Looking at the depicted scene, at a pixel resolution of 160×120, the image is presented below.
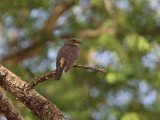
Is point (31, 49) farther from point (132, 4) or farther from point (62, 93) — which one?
point (132, 4)

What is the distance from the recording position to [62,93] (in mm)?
12914

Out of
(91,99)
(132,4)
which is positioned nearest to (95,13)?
(132,4)

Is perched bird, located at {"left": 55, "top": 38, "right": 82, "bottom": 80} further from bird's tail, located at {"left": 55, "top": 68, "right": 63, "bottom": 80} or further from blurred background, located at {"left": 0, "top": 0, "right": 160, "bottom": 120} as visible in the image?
blurred background, located at {"left": 0, "top": 0, "right": 160, "bottom": 120}

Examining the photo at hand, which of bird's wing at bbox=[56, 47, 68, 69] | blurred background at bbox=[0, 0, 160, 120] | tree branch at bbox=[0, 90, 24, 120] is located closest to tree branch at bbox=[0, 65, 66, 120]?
tree branch at bbox=[0, 90, 24, 120]

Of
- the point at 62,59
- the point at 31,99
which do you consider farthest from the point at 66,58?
the point at 31,99

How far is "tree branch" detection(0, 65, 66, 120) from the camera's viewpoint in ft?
15.7

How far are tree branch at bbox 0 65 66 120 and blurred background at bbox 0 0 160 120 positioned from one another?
A: 18.1ft

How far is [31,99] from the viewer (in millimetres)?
4859

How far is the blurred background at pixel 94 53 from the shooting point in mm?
11320

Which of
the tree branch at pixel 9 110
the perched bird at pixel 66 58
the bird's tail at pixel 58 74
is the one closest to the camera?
the tree branch at pixel 9 110

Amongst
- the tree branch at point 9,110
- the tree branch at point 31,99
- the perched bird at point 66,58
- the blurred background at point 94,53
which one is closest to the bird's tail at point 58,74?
the perched bird at point 66,58

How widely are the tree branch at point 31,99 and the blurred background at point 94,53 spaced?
5.51 metres

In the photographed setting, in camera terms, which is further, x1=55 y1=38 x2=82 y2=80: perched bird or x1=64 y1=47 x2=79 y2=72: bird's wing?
x1=64 y1=47 x2=79 y2=72: bird's wing

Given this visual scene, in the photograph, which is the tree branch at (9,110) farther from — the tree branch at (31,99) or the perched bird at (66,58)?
the perched bird at (66,58)
